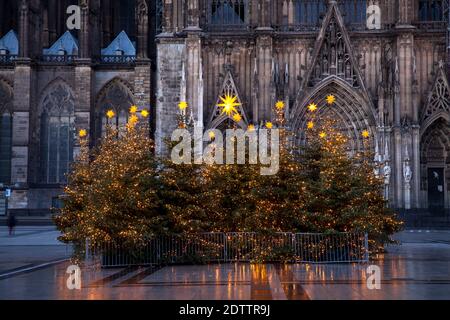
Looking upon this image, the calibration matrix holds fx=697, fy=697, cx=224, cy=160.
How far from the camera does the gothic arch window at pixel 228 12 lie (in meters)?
39.8

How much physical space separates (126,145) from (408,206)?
21.2 m

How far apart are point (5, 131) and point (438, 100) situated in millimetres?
30304

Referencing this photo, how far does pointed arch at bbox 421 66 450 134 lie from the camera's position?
38.8 metres

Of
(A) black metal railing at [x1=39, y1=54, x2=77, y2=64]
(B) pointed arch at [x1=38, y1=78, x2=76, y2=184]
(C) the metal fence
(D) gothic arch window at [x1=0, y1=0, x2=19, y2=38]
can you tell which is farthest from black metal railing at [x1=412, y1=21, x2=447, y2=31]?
(D) gothic arch window at [x1=0, y1=0, x2=19, y2=38]

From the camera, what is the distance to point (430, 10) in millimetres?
40031

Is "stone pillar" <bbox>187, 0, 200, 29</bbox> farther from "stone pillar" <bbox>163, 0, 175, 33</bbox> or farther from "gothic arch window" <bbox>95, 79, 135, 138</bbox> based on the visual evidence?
"gothic arch window" <bbox>95, 79, 135, 138</bbox>

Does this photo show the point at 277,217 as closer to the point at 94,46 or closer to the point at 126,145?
the point at 126,145

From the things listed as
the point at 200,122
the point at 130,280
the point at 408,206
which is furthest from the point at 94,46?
the point at 130,280

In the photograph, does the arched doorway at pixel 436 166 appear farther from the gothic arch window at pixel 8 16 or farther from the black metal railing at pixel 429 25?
the gothic arch window at pixel 8 16

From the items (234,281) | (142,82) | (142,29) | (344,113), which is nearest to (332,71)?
(344,113)

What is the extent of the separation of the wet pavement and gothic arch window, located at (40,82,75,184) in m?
28.1

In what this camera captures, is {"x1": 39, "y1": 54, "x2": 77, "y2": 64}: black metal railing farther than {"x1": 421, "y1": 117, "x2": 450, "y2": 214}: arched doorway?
Yes

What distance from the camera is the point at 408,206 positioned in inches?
1489
